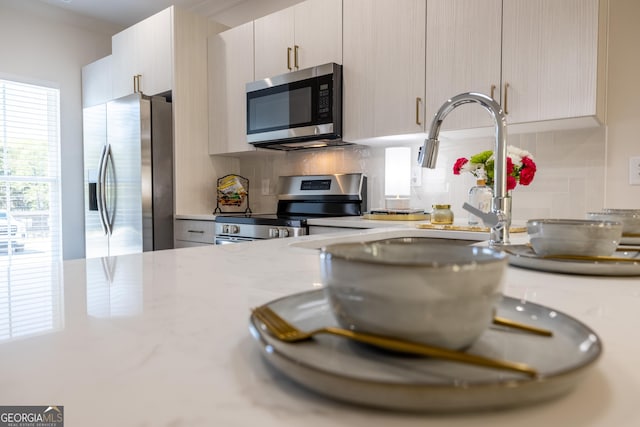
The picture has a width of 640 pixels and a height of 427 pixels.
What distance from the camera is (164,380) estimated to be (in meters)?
0.34

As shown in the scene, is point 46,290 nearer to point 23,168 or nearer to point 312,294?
point 312,294

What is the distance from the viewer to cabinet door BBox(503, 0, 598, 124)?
1892 mm

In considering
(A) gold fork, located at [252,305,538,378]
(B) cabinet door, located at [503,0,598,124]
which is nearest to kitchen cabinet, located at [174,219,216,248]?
(B) cabinet door, located at [503,0,598,124]

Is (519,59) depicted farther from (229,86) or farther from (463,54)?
(229,86)

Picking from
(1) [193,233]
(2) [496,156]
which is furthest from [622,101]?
(1) [193,233]

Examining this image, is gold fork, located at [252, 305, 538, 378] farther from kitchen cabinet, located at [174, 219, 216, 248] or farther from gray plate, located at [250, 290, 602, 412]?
kitchen cabinet, located at [174, 219, 216, 248]

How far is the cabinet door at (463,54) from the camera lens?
2.12 meters

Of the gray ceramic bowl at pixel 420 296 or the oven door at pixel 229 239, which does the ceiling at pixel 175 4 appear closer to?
the oven door at pixel 229 239

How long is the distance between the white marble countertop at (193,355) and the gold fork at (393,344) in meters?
0.03

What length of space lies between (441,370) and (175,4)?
4.38 meters

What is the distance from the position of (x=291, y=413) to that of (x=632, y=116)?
2.40 m

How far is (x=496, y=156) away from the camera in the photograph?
3.64 ft

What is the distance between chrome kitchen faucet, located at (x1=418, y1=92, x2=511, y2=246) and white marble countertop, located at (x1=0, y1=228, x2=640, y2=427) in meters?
0.32

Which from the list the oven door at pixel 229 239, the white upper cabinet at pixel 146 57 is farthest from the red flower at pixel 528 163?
the white upper cabinet at pixel 146 57
